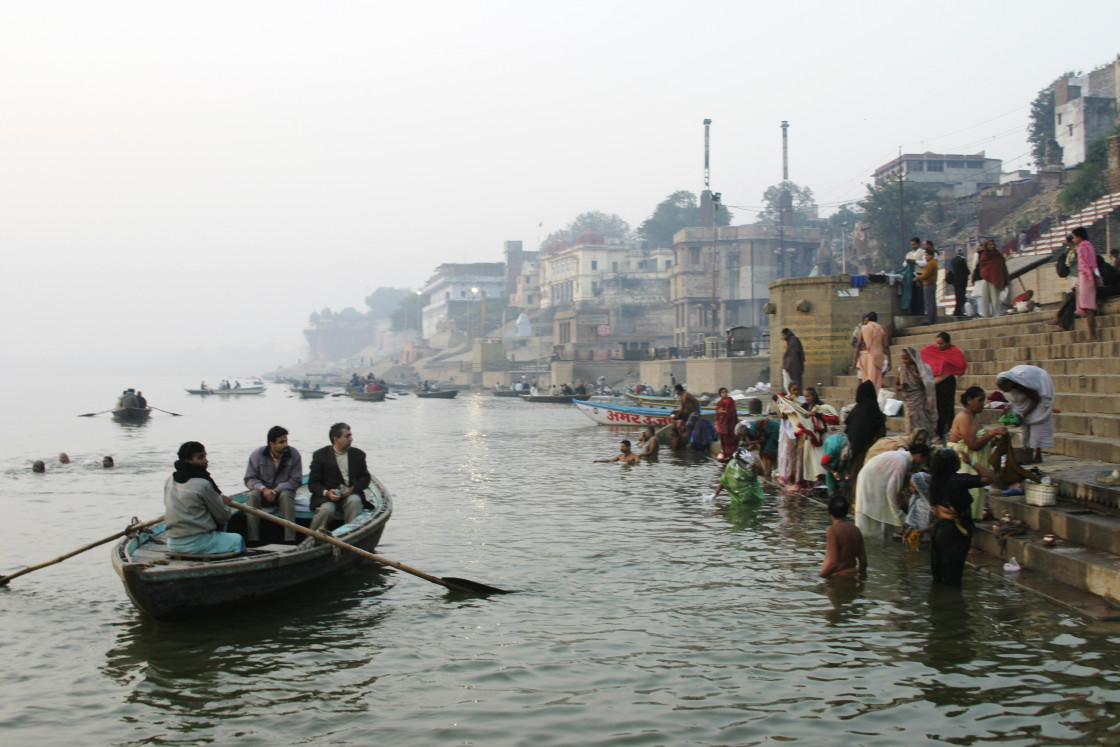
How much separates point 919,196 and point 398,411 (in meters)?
33.0

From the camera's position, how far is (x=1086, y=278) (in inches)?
425

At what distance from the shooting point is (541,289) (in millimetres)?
104625

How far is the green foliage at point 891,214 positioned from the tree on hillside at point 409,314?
9614 cm

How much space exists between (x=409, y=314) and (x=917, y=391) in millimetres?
140576

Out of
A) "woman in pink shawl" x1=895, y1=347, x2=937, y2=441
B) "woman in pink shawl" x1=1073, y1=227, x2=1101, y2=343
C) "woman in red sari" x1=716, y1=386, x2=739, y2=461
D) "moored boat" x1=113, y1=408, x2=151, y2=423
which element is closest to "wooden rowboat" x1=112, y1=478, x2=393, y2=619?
"woman in pink shawl" x1=895, y1=347, x2=937, y2=441

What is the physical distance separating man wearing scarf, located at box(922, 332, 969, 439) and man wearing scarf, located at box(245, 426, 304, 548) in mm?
6672

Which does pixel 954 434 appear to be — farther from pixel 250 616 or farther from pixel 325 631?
pixel 250 616

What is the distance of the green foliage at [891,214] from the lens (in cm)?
5325

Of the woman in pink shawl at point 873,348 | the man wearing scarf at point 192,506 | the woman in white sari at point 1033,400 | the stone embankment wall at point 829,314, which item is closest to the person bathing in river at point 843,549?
the woman in white sari at point 1033,400

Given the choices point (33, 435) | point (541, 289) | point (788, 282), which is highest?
point (541, 289)

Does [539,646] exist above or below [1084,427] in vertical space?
below

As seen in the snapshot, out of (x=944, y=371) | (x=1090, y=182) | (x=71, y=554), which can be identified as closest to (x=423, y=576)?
(x=71, y=554)

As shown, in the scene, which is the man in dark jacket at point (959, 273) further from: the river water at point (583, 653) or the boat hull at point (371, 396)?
the boat hull at point (371, 396)

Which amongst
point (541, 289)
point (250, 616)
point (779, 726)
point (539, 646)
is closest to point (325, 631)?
point (250, 616)
